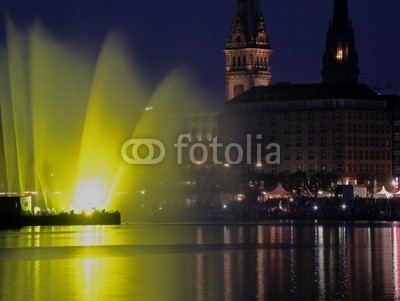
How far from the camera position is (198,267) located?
224 feet

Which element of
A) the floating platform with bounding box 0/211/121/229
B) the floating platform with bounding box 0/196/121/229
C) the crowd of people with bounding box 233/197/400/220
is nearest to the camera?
the floating platform with bounding box 0/196/121/229

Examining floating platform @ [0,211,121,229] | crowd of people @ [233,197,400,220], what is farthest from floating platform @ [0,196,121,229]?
crowd of people @ [233,197,400,220]

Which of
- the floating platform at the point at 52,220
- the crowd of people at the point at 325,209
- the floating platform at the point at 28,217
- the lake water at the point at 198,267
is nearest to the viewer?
the lake water at the point at 198,267

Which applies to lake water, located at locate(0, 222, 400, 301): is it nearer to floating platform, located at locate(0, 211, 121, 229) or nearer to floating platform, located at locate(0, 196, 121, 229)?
floating platform, located at locate(0, 196, 121, 229)

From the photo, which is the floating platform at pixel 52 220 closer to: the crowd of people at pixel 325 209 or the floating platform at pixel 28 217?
the floating platform at pixel 28 217

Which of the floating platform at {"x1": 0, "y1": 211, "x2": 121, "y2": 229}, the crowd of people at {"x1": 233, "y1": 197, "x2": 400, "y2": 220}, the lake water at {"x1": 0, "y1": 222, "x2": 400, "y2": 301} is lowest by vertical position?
the lake water at {"x1": 0, "y1": 222, "x2": 400, "y2": 301}

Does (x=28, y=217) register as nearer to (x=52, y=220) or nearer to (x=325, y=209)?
(x=52, y=220)

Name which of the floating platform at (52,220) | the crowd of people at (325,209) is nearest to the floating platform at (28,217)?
the floating platform at (52,220)

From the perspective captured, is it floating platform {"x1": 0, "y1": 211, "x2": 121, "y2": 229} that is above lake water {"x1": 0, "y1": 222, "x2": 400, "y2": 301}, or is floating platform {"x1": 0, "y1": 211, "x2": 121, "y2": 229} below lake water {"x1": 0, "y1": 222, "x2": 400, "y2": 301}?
above

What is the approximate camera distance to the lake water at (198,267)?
56594 millimetres

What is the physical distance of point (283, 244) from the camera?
88.8 meters

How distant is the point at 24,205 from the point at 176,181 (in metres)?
76.4

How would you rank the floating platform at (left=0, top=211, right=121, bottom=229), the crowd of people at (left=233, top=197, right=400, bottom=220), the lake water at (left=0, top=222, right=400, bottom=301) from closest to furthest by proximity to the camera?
the lake water at (left=0, top=222, right=400, bottom=301)
the floating platform at (left=0, top=211, right=121, bottom=229)
the crowd of people at (left=233, top=197, right=400, bottom=220)

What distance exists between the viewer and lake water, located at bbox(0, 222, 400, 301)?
2228 inches
